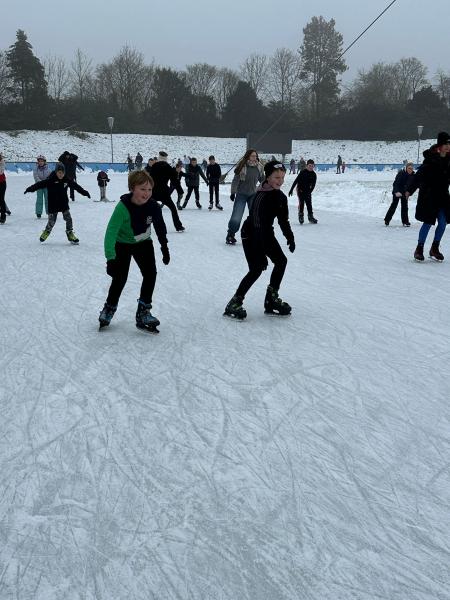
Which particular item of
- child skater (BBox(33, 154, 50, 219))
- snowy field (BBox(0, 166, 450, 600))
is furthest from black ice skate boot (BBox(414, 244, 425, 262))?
child skater (BBox(33, 154, 50, 219))

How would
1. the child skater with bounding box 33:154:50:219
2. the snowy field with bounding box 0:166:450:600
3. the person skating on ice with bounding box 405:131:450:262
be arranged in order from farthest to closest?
the child skater with bounding box 33:154:50:219
the person skating on ice with bounding box 405:131:450:262
the snowy field with bounding box 0:166:450:600

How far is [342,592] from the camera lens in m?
1.60

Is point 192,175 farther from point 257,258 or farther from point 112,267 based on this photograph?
point 112,267

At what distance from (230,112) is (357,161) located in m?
14.1

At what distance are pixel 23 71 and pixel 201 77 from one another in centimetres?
2064

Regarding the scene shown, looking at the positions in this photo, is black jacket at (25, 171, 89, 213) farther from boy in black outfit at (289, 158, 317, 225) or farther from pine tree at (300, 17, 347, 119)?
pine tree at (300, 17, 347, 119)

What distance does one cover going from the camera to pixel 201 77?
64188 mm

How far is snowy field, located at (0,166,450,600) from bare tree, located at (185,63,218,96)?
6382cm

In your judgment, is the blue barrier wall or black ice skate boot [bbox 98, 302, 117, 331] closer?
black ice skate boot [bbox 98, 302, 117, 331]

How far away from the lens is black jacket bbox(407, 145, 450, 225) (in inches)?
261

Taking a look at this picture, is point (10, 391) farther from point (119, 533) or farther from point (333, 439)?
point (333, 439)

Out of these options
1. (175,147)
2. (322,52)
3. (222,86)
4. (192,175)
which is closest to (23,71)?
(175,147)

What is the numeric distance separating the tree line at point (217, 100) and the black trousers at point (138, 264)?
4882 cm

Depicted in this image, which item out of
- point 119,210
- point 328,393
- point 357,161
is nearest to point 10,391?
point 119,210
